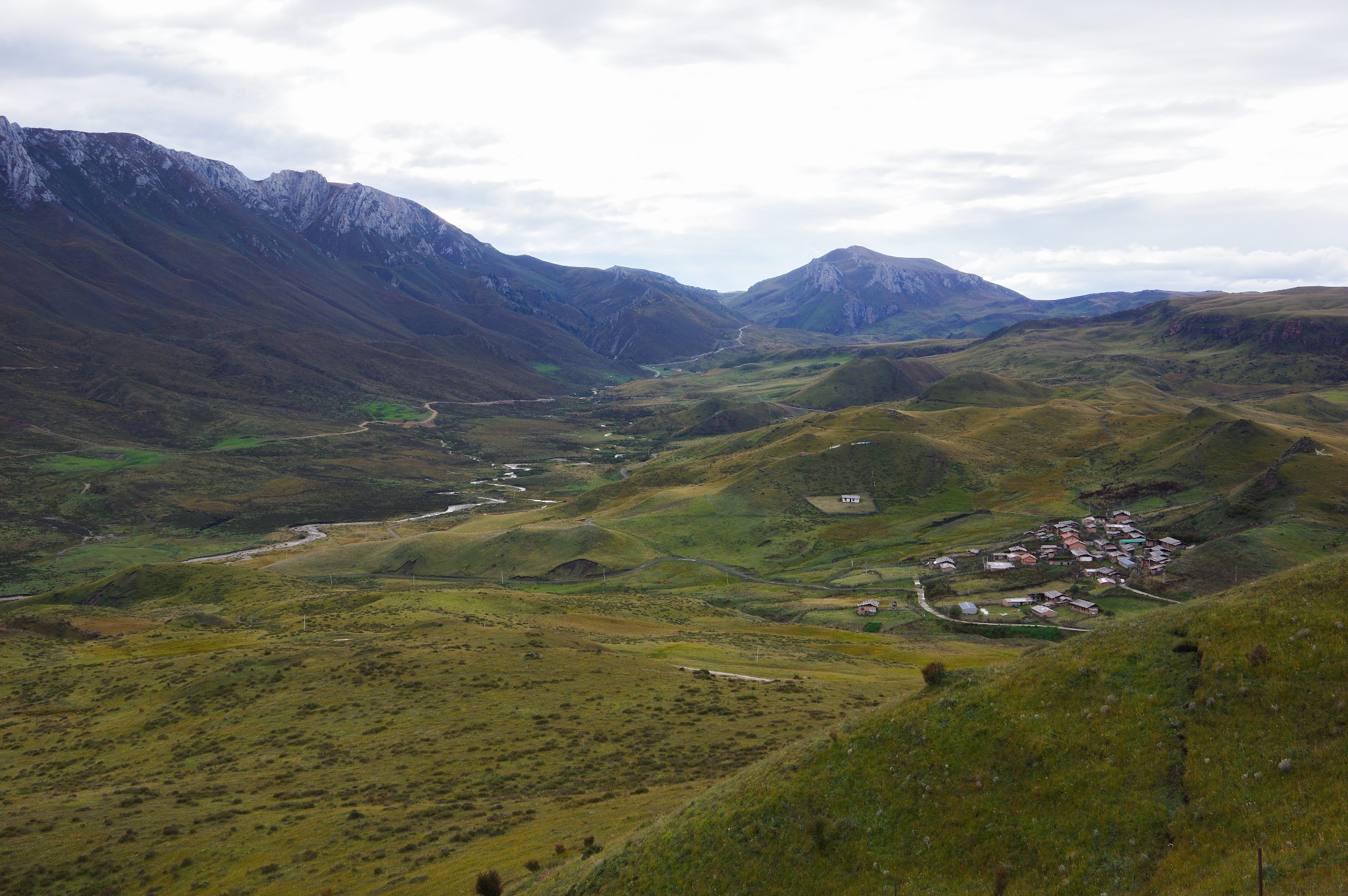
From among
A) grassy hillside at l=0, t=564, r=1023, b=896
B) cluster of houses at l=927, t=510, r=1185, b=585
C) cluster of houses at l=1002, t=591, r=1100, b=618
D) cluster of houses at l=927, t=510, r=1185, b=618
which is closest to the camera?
grassy hillside at l=0, t=564, r=1023, b=896

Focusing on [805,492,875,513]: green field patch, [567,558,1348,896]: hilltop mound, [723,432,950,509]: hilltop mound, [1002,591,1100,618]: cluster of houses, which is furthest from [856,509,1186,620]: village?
[567,558,1348,896]: hilltop mound

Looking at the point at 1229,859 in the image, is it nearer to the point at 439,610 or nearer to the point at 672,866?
the point at 672,866

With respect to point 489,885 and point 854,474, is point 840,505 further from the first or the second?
point 489,885

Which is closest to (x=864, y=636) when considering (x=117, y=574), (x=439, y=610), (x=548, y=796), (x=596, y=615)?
(x=596, y=615)

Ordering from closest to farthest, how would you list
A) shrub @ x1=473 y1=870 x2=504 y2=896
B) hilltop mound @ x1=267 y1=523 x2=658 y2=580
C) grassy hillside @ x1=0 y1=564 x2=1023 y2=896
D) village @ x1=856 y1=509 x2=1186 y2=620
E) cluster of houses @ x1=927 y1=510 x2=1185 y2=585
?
shrub @ x1=473 y1=870 x2=504 y2=896
grassy hillside @ x1=0 y1=564 x2=1023 y2=896
village @ x1=856 y1=509 x2=1186 y2=620
cluster of houses @ x1=927 y1=510 x2=1185 y2=585
hilltop mound @ x1=267 y1=523 x2=658 y2=580

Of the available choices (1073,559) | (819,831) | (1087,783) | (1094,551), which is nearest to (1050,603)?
(1073,559)

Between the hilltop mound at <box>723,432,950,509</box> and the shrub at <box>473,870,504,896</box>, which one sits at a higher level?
the shrub at <box>473,870,504,896</box>

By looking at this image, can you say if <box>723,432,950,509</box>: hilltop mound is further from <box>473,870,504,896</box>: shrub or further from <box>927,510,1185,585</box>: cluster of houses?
<box>473,870,504,896</box>: shrub
